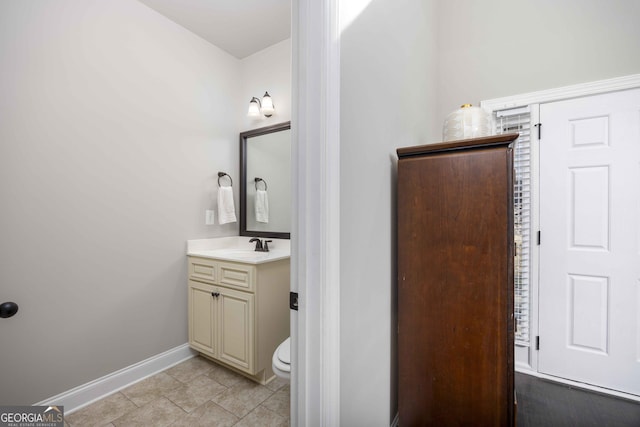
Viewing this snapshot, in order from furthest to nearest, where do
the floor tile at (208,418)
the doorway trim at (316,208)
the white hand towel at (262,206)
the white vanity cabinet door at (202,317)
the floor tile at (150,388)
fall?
the white hand towel at (262,206) → the white vanity cabinet door at (202,317) → the floor tile at (150,388) → the floor tile at (208,418) → the doorway trim at (316,208)

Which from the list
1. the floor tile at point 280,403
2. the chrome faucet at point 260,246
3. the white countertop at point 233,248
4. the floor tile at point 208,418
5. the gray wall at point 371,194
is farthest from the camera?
the chrome faucet at point 260,246

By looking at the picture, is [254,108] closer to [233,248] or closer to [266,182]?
[266,182]

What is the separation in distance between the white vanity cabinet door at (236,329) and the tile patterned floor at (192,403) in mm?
154

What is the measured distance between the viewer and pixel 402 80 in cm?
147

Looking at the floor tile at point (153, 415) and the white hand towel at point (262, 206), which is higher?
the white hand towel at point (262, 206)

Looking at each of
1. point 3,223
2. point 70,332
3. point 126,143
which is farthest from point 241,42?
point 70,332

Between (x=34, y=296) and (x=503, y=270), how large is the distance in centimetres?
A: 245

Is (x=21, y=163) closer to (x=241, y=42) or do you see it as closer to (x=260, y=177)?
(x=260, y=177)

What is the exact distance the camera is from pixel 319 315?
2.90 feet

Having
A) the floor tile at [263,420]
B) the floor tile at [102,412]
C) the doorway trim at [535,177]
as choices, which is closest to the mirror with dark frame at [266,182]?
the floor tile at [263,420]

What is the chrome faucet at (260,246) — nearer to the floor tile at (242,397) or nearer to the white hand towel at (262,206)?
the white hand towel at (262,206)

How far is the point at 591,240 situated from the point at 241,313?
8.02ft

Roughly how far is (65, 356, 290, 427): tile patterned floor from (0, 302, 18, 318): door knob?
2.34ft

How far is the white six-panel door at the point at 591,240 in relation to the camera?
1721mm
